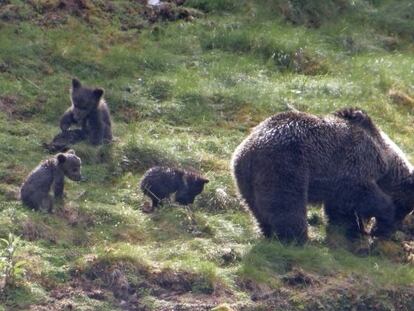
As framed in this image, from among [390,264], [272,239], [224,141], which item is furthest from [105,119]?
[390,264]

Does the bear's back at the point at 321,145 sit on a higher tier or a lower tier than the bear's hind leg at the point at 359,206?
higher

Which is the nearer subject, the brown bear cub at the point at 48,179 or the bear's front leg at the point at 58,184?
the brown bear cub at the point at 48,179

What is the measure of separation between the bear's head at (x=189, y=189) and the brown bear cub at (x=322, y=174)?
0.64 meters

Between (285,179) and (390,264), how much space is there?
1.49 meters

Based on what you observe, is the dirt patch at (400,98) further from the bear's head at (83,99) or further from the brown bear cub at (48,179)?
the brown bear cub at (48,179)

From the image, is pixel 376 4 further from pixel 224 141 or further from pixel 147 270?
pixel 147 270

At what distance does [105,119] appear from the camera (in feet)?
47.1

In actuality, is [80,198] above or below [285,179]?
below

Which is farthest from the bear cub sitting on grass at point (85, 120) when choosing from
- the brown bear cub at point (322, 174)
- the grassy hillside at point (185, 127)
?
the brown bear cub at point (322, 174)

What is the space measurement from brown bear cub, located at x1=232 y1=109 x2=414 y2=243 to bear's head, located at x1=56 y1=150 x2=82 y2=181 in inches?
70.0

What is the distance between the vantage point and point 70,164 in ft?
42.1

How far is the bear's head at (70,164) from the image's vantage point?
12680mm

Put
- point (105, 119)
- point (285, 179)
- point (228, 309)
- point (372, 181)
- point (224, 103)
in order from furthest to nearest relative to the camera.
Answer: point (224, 103)
point (105, 119)
point (372, 181)
point (285, 179)
point (228, 309)

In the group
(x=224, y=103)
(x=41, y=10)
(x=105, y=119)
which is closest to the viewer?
(x=105, y=119)
